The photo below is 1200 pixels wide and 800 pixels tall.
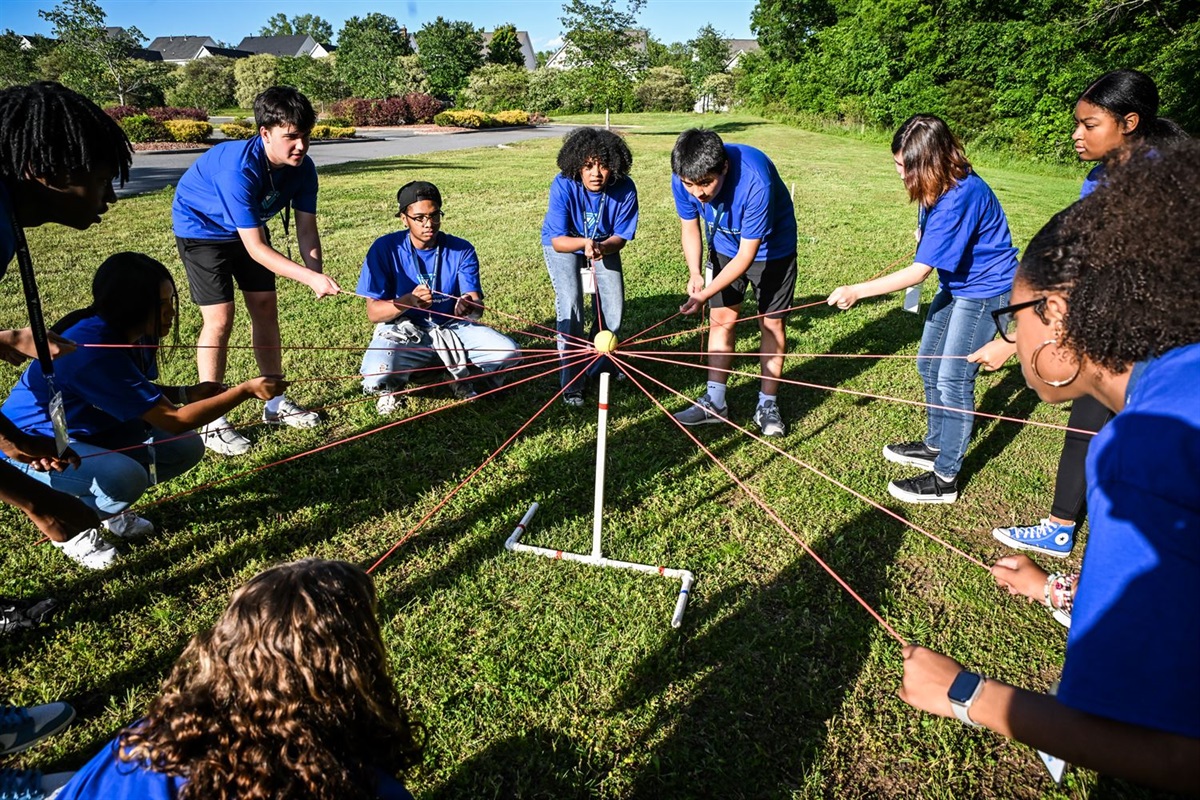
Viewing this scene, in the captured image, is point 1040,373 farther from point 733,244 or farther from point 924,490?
point 733,244

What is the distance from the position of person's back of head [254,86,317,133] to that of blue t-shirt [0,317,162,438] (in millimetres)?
1621

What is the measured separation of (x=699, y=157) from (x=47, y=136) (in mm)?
3006

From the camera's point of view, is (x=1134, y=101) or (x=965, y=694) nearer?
(x=965, y=694)

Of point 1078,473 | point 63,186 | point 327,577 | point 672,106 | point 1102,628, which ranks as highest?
point 672,106

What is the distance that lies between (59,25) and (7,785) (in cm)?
3397

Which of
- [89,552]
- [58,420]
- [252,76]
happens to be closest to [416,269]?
[89,552]

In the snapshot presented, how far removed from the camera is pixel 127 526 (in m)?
3.77

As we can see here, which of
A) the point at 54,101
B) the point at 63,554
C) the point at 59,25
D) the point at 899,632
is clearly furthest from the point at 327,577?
the point at 59,25

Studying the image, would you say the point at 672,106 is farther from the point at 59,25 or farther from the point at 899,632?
the point at 899,632

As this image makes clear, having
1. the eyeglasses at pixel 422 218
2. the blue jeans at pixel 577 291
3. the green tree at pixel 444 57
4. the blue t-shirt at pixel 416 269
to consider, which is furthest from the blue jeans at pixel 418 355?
the green tree at pixel 444 57

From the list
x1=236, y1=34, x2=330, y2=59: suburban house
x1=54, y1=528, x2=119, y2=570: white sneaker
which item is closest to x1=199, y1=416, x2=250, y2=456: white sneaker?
x1=54, y1=528, x2=119, y2=570: white sneaker

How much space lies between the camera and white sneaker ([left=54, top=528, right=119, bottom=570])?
3.51 m

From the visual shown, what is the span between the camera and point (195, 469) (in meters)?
4.47

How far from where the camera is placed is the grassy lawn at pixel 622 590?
269 centimetres
